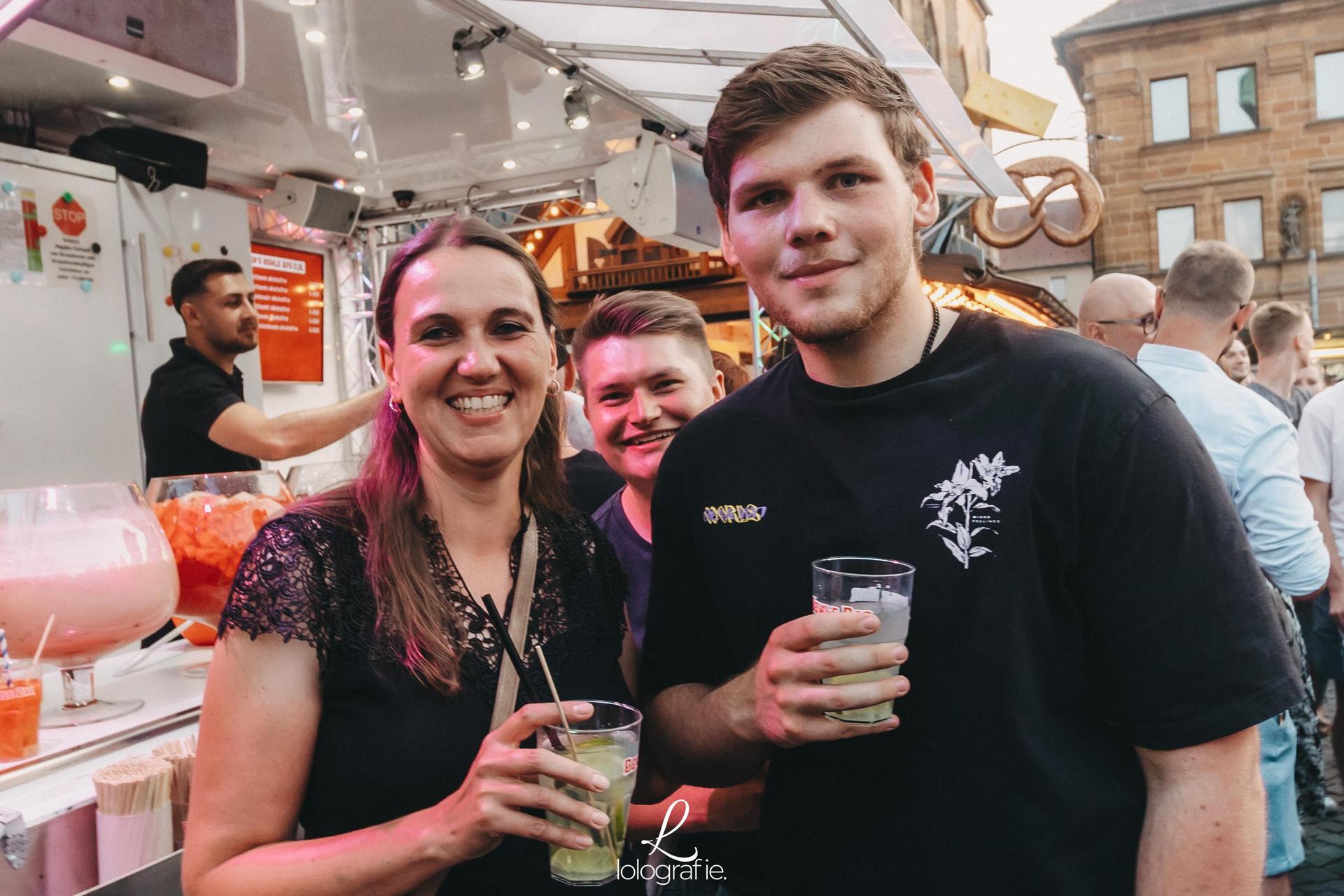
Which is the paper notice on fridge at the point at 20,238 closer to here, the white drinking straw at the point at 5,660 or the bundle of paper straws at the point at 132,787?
the white drinking straw at the point at 5,660

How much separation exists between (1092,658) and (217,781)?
123 centimetres

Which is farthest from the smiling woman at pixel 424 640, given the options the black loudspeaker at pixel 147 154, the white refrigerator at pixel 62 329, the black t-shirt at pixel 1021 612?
the black loudspeaker at pixel 147 154

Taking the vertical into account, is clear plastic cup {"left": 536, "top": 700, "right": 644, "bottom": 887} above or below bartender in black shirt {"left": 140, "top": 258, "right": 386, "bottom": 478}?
below

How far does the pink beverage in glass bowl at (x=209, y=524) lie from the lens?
1.86 m

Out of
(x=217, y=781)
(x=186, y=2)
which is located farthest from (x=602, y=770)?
(x=186, y=2)

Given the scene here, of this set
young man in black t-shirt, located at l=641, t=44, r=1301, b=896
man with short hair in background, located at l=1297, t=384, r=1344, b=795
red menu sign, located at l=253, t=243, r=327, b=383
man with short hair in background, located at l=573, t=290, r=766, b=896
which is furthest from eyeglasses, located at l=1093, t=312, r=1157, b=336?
red menu sign, located at l=253, t=243, r=327, b=383

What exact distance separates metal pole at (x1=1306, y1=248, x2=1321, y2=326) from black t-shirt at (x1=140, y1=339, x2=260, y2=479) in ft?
98.9

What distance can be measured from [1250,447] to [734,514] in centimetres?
230

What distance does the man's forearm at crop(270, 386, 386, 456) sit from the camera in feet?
9.95

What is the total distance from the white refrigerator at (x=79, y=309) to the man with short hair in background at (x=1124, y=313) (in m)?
5.09

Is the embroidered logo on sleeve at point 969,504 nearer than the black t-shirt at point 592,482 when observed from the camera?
Yes

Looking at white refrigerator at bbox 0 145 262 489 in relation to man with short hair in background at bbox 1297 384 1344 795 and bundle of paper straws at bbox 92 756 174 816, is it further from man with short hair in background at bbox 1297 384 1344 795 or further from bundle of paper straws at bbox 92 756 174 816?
man with short hair in background at bbox 1297 384 1344 795

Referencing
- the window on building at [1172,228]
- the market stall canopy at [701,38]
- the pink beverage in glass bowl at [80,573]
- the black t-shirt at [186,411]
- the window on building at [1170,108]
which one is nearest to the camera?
the pink beverage in glass bowl at [80,573]

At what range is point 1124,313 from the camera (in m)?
4.23
